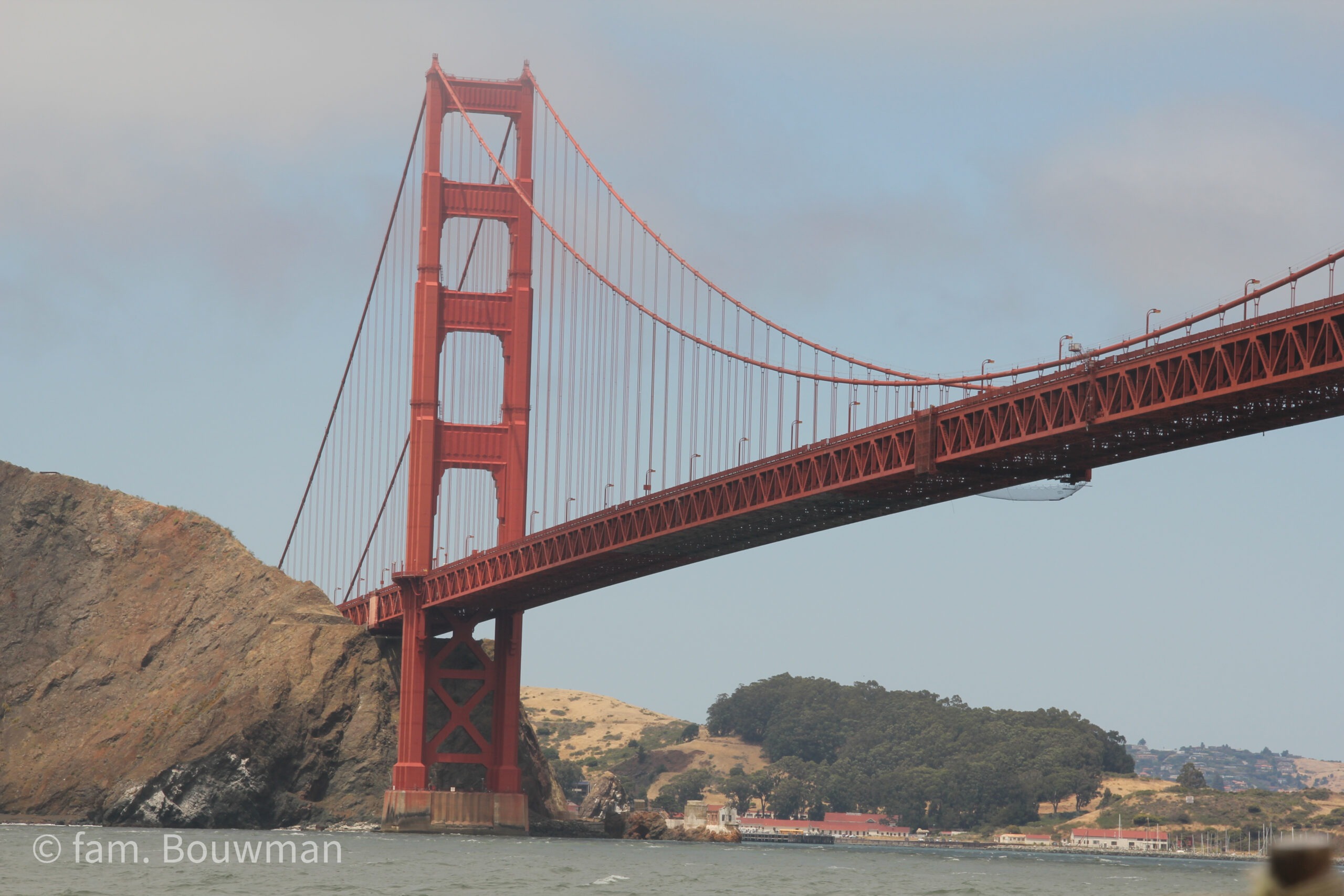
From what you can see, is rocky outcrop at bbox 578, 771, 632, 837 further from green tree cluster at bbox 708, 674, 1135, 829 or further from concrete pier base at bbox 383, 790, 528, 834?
green tree cluster at bbox 708, 674, 1135, 829

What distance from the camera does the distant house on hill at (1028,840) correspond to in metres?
144

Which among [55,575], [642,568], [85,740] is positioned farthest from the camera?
[55,575]

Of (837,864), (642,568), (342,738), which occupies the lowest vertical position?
(837,864)

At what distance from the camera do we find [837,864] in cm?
5781

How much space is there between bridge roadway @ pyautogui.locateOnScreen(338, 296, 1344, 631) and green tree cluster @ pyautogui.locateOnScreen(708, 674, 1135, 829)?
101326 mm

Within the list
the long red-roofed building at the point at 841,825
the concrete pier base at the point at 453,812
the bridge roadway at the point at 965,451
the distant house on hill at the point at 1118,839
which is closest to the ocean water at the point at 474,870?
the concrete pier base at the point at 453,812

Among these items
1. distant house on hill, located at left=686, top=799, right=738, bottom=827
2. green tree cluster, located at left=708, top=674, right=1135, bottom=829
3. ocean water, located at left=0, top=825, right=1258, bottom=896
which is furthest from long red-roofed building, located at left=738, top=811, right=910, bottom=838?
ocean water, located at left=0, top=825, right=1258, bottom=896

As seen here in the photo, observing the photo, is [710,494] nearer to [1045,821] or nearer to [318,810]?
[318,810]

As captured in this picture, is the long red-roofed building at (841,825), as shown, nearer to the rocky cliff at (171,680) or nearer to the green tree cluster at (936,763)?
the green tree cluster at (936,763)

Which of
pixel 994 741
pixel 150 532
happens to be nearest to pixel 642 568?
pixel 150 532

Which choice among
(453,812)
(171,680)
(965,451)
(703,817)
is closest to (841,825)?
(703,817)

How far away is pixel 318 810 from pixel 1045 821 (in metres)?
99.8

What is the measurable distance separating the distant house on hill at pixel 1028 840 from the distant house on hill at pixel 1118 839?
6.12ft

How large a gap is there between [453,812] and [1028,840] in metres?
86.3
